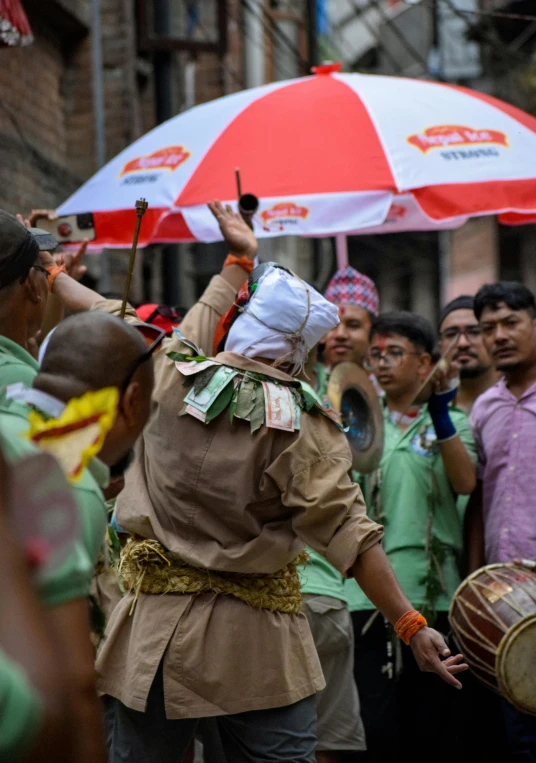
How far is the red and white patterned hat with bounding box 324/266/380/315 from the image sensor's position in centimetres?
638

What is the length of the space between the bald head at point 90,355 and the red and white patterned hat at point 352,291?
4075 millimetres

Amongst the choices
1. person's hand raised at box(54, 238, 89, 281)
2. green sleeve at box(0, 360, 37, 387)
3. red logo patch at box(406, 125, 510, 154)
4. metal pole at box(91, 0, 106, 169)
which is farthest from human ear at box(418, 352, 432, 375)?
metal pole at box(91, 0, 106, 169)

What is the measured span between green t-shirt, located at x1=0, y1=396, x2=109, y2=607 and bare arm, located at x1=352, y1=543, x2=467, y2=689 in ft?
4.36

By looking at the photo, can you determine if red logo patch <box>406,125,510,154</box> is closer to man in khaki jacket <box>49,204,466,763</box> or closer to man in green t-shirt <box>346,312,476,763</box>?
man in green t-shirt <box>346,312,476,763</box>

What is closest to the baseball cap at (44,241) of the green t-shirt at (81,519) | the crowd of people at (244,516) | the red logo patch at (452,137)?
the crowd of people at (244,516)

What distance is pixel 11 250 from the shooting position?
2.99 meters

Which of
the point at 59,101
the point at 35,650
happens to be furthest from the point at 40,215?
the point at 59,101

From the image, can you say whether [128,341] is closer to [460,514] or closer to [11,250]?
[11,250]

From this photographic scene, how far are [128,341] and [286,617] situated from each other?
1.49 metres

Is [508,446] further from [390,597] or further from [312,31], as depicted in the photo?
[312,31]

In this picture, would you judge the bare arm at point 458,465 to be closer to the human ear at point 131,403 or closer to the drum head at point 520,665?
the drum head at point 520,665

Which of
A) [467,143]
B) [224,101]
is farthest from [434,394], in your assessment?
[224,101]

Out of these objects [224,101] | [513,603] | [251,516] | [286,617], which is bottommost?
[513,603]

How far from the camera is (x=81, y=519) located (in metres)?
1.78
